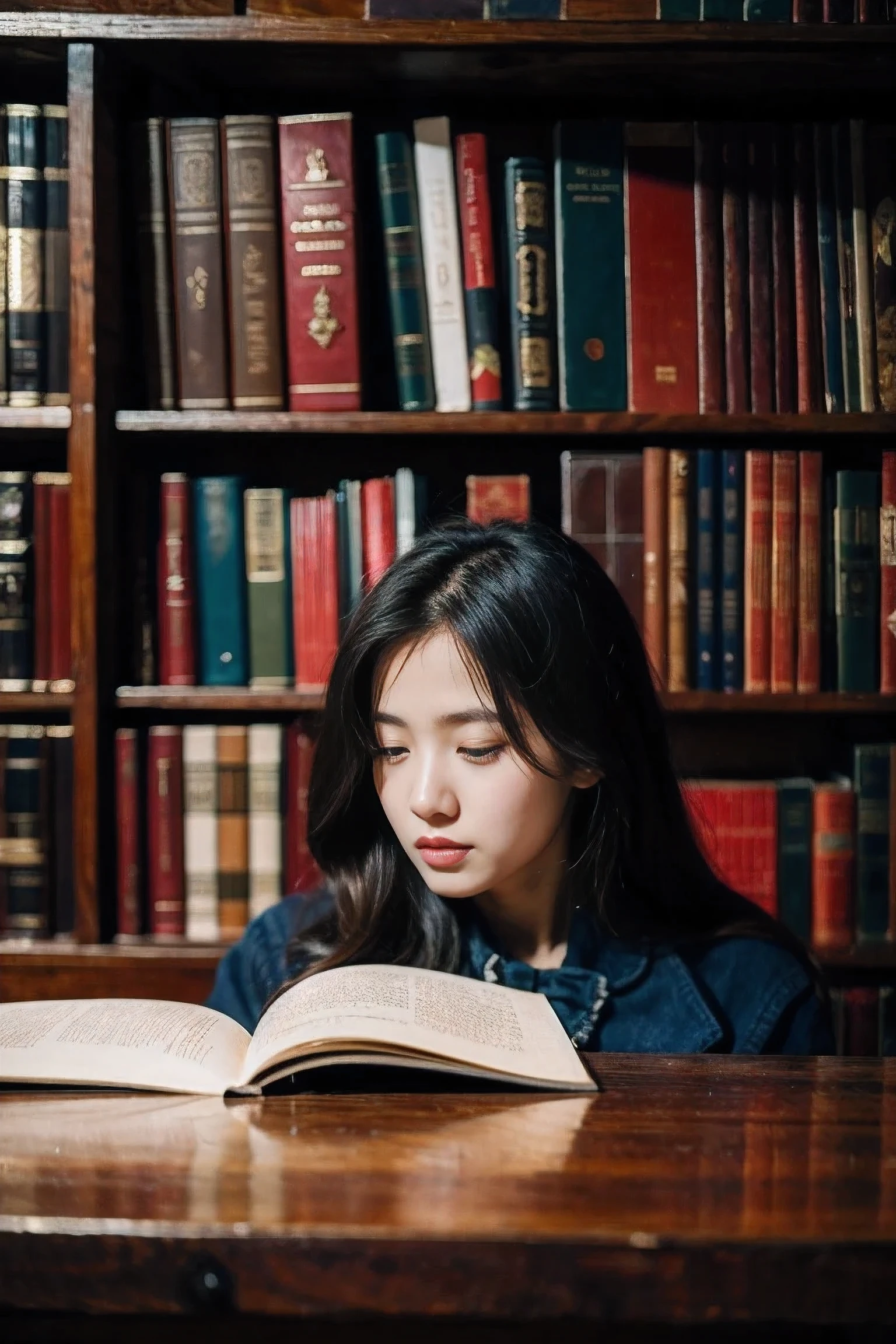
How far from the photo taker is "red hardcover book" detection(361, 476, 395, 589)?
164 centimetres

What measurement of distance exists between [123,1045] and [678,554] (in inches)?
39.9

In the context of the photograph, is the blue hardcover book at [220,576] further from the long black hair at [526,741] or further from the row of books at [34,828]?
the long black hair at [526,741]

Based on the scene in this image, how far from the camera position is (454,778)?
40.1 inches

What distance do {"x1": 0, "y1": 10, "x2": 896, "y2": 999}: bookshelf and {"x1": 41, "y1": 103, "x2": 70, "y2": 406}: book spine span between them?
0.16 ft

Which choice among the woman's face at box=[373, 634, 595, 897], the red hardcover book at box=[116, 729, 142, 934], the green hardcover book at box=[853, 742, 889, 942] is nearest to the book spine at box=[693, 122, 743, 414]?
the green hardcover book at box=[853, 742, 889, 942]

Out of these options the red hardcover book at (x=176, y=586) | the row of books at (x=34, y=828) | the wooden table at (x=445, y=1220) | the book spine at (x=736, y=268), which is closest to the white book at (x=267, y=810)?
the red hardcover book at (x=176, y=586)

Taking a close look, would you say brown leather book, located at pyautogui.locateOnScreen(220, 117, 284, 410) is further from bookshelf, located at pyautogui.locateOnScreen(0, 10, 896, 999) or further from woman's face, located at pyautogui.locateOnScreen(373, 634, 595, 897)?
woman's face, located at pyautogui.locateOnScreen(373, 634, 595, 897)

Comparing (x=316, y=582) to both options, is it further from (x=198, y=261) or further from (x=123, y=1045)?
(x=123, y=1045)

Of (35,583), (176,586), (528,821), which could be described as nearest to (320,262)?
(176,586)

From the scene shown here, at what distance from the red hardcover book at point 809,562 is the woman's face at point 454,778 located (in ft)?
2.29

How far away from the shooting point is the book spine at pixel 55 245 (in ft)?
5.25

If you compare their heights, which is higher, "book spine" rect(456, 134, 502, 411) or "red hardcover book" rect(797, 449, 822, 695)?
"book spine" rect(456, 134, 502, 411)

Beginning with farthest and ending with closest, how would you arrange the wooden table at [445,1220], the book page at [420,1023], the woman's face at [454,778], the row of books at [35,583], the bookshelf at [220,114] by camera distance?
the row of books at [35,583], the bookshelf at [220,114], the woman's face at [454,778], the book page at [420,1023], the wooden table at [445,1220]

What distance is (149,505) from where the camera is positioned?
1669 millimetres
